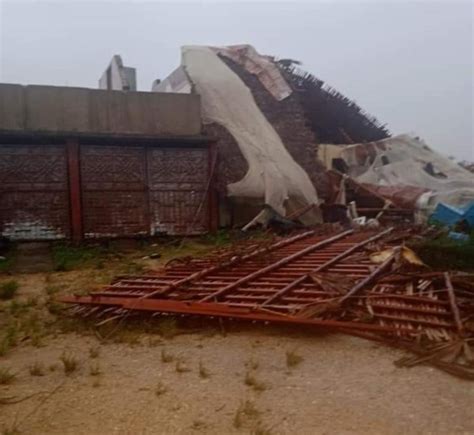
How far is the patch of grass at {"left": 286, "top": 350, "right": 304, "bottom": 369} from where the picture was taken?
3.04 metres

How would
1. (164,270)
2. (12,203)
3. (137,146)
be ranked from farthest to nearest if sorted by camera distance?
1. (137,146)
2. (12,203)
3. (164,270)

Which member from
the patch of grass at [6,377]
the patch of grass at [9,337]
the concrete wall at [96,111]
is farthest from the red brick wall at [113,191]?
the patch of grass at [6,377]

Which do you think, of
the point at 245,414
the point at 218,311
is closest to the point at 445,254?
the point at 218,311

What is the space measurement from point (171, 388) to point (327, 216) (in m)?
8.32

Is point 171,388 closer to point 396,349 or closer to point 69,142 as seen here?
point 396,349

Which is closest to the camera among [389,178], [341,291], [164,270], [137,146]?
[341,291]

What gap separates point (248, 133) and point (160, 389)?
804cm

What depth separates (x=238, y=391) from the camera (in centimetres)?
269

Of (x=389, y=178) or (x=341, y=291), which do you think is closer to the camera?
(x=341, y=291)

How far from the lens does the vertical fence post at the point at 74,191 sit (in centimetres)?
832

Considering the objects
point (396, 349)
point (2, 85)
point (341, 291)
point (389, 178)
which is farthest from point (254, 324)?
point (389, 178)

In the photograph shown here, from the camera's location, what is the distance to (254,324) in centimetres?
378

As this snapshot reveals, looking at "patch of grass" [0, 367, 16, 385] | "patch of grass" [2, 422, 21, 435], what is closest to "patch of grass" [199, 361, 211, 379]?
"patch of grass" [2, 422, 21, 435]

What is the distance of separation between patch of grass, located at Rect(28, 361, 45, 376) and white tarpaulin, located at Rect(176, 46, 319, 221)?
6394 millimetres
